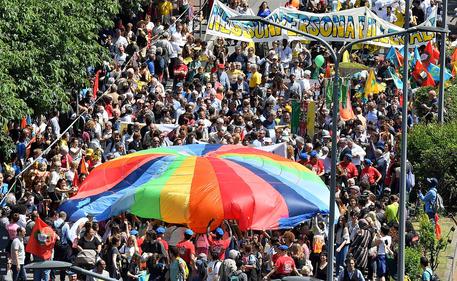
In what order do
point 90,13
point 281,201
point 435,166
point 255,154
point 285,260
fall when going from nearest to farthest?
point 285,260 → point 281,201 → point 255,154 → point 435,166 → point 90,13

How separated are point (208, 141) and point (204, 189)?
18.3ft

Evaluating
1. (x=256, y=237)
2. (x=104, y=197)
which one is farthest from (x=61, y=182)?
(x=256, y=237)

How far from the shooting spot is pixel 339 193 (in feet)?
129

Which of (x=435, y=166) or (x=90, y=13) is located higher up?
(x=90, y=13)

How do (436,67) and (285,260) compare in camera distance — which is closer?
(285,260)

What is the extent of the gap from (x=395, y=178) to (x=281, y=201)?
534 centimetres

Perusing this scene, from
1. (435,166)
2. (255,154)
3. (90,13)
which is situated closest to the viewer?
(255,154)

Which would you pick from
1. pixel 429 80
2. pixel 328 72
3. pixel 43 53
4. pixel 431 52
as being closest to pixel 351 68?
pixel 328 72

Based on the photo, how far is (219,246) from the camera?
118ft

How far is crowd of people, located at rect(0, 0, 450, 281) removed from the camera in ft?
117

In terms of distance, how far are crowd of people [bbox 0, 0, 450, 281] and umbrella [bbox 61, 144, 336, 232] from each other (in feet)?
1.34

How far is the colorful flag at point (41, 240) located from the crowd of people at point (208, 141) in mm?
506

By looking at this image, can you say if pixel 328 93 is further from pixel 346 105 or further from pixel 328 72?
pixel 328 72

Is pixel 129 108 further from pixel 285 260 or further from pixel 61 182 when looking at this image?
pixel 285 260
